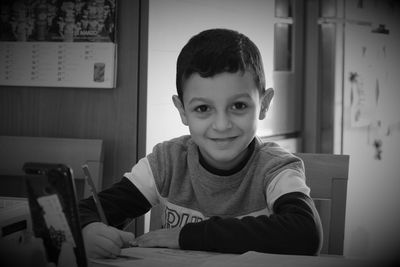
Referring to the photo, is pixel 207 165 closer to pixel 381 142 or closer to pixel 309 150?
pixel 309 150

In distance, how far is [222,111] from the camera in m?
0.95

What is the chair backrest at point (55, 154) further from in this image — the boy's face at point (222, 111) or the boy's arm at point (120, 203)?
the boy's face at point (222, 111)

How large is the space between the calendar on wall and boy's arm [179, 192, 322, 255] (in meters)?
0.82

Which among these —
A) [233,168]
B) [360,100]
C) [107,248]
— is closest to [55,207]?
[107,248]

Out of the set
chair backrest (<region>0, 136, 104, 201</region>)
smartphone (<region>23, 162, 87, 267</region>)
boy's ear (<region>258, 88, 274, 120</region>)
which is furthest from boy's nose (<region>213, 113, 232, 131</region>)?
chair backrest (<region>0, 136, 104, 201</region>)

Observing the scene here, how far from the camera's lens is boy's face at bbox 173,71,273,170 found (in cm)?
95

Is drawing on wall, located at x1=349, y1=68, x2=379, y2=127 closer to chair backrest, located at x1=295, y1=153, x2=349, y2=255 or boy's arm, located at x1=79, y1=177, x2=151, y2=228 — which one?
chair backrest, located at x1=295, y1=153, x2=349, y2=255

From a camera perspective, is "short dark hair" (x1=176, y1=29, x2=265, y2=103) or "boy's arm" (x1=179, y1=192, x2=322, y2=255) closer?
"boy's arm" (x1=179, y1=192, x2=322, y2=255)

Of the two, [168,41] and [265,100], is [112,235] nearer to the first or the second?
[265,100]

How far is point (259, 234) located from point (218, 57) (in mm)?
304

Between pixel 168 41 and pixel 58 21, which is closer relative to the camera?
pixel 58 21

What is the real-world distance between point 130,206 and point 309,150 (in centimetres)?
168

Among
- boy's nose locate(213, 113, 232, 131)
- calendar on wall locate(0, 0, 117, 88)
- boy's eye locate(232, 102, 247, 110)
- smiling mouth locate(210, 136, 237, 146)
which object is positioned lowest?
smiling mouth locate(210, 136, 237, 146)

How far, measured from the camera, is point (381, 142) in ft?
9.16
